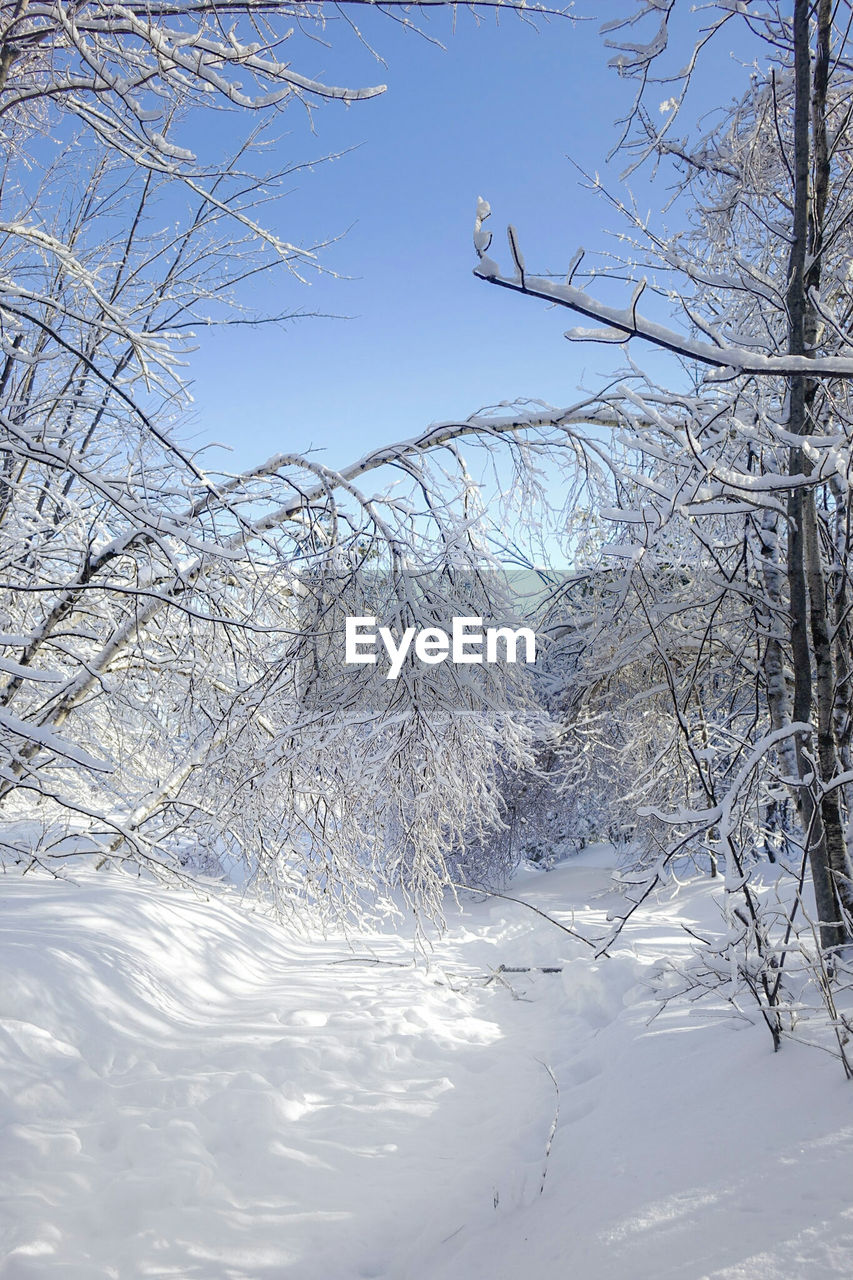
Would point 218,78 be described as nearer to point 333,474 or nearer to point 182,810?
point 333,474

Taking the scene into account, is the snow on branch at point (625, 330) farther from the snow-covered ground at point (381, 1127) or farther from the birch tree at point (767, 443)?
the snow-covered ground at point (381, 1127)

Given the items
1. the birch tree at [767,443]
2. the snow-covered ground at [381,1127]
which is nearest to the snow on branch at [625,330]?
the birch tree at [767,443]

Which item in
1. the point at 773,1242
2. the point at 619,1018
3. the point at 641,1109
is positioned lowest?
the point at 619,1018

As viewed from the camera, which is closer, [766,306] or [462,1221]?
[462,1221]

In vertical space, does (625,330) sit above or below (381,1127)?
above

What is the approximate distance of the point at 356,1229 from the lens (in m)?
2.92

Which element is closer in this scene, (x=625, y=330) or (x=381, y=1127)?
(x=625, y=330)

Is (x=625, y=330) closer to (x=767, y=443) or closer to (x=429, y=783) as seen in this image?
(x=767, y=443)

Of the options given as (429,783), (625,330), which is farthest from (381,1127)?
(625,330)

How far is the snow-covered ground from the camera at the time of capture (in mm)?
2068

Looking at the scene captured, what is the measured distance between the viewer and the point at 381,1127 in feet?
12.5

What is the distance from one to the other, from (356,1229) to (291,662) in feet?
9.63

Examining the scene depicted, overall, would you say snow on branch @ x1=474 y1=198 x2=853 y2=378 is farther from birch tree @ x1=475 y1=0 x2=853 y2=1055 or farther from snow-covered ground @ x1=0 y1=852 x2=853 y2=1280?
snow-covered ground @ x1=0 y1=852 x2=853 y2=1280

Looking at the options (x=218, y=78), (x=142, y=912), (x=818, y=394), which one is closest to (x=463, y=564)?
(x=818, y=394)
